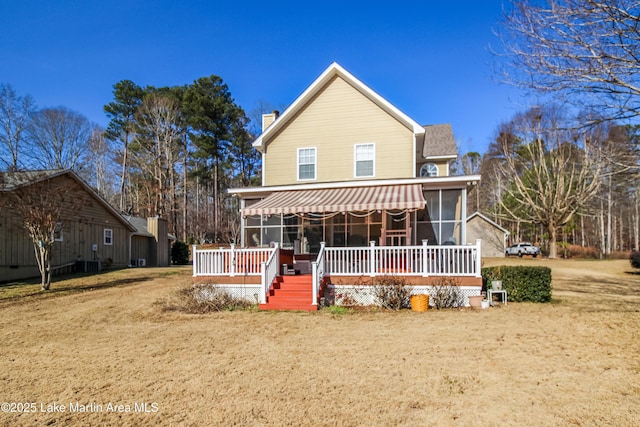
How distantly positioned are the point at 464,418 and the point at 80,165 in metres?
46.7

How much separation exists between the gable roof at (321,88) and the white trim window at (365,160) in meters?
1.72

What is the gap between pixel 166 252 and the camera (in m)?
31.2

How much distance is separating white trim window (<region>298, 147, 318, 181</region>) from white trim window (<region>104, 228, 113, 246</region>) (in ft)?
52.5

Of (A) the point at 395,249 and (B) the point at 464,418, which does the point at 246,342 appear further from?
(A) the point at 395,249

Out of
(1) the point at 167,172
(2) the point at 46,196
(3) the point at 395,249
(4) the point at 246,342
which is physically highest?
(1) the point at 167,172

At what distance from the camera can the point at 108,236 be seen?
25453 mm

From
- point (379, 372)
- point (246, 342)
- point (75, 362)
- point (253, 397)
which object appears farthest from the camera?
point (246, 342)

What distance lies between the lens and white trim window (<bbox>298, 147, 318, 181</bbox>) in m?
17.1

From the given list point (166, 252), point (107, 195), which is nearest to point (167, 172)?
point (107, 195)

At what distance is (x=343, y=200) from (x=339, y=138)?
418 cm

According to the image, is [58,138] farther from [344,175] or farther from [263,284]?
[263,284]

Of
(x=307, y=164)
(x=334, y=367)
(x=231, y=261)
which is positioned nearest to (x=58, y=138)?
(x=307, y=164)

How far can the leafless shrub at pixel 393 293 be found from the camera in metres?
11.5

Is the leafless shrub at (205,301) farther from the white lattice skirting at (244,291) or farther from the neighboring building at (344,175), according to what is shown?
the neighboring building at (344,175)
